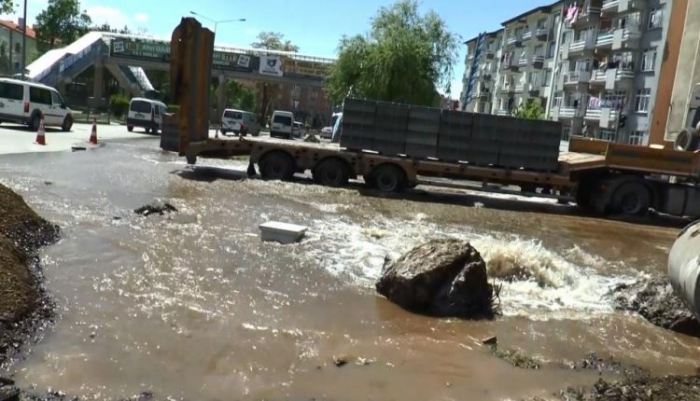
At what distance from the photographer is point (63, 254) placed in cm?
756

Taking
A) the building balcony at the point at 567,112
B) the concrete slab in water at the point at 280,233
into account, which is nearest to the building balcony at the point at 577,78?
the building balcony at the point at 567,112

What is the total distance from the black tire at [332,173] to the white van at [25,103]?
12718 mm

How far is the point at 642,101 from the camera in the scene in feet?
154

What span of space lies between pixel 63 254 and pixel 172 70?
10209 millimetres

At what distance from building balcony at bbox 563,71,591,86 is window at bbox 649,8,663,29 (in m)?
8.27

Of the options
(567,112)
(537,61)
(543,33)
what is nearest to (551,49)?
(537,61)

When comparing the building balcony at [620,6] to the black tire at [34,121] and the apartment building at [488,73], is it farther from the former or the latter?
the black tire at [34,121]

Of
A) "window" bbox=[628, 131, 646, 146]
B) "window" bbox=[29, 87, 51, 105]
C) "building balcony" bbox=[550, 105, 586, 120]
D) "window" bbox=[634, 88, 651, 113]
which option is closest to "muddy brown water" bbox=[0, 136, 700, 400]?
"window" bbox=[29, 87, 51, 105]

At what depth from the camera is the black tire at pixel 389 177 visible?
17.3 m

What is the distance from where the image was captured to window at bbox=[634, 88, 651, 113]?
45.9m

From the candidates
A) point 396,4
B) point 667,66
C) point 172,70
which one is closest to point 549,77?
point 667,66

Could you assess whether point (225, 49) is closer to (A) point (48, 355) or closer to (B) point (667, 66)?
(B) point (667, 66)

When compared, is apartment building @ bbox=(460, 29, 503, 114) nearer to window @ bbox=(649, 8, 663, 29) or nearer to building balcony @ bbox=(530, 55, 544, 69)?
building balcony @ bbox=(530, 55, 544, 69)

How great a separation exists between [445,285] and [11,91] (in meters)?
→ 22.0
